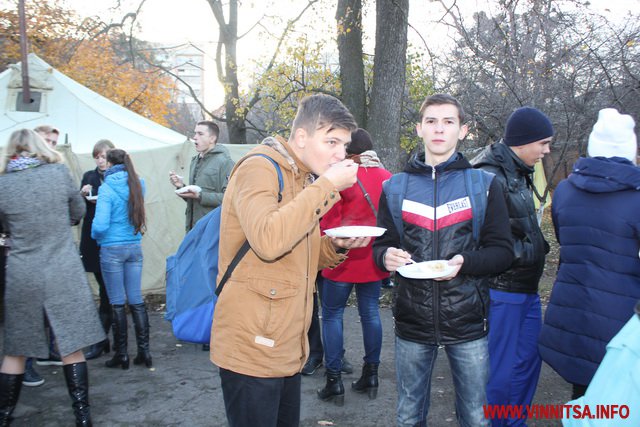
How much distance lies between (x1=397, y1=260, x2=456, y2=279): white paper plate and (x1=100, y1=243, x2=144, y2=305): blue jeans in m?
3.39

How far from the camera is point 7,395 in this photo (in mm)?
3619

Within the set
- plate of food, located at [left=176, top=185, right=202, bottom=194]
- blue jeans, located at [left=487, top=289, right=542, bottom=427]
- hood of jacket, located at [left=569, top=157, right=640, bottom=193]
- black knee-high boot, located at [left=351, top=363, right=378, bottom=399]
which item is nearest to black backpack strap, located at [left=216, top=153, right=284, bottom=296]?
hood of jacket, located at [left=569, top=157, right=640, bottom=193]

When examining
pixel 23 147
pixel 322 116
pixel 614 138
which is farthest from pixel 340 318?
pixel 23 147

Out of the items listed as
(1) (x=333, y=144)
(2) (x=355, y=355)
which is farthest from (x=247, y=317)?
(2) (x=355, y=355)

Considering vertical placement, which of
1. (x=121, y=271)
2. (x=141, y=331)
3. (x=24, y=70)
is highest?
(x=24, y=70)

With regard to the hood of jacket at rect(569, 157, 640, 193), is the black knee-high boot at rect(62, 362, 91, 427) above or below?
below

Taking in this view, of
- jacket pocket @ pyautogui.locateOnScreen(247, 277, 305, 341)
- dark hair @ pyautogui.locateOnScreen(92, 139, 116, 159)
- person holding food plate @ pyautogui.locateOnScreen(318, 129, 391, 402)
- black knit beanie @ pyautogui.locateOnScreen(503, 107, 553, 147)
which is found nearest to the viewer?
jacket pocket @ pyautogui.locateOnScreen(247, 277, 305, 341)

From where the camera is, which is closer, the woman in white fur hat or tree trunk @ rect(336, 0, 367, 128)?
the woman in white fur hat

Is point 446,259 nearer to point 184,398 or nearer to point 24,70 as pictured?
point 184,398

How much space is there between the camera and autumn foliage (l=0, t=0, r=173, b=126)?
11.5m

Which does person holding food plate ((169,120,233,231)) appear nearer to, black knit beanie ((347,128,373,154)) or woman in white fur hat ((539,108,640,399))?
black knit beanie ((347,128,373,154))

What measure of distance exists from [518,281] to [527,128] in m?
1.06

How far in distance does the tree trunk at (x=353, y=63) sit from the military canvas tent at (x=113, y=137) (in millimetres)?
3171

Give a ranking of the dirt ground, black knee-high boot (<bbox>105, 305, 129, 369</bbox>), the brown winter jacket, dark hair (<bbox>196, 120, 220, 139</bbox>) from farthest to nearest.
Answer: dark hair (<bbox>196, 120, 220, 139</bbox>)
black knee-high boot (<bbox>105, 305, 129, 369</bbox>)
the dirt ground
the brown winter jacket
